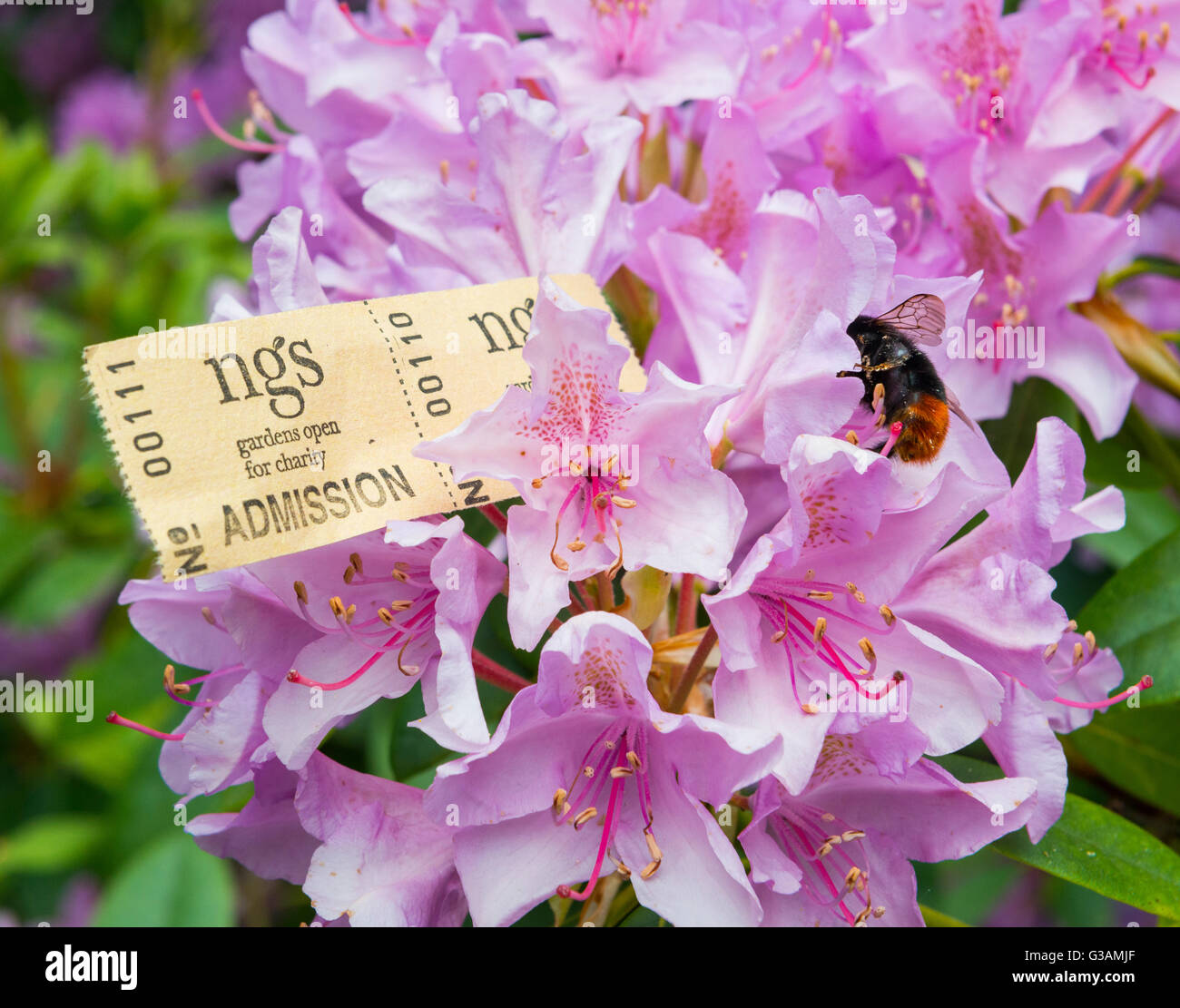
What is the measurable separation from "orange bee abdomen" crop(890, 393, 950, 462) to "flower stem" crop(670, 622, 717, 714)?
0.18 m

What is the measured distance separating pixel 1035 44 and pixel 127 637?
1330 mm

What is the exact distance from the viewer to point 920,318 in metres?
0.76

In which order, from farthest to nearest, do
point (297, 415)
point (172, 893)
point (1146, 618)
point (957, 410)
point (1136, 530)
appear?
point (1136, 530), point (172, 893), point (1146, 618), point (957, 410), point (297, 415)

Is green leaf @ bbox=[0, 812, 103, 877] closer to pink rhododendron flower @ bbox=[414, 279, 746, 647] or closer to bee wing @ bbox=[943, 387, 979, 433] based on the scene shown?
pink rhododendron flower @ bbox=[414, 279, 746, 647]

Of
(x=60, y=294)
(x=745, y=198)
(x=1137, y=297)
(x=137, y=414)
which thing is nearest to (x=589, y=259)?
(x=745, y=198)

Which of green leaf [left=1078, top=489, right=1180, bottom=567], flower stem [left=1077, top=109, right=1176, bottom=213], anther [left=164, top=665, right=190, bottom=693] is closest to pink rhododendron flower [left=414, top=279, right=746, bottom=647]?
anther [left=164, top=665, right=190, bottom=693]

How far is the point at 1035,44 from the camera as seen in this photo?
0.96 m

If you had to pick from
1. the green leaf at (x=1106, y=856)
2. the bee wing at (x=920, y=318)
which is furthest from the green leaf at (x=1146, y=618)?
the bee wing at (x=920, y=318)

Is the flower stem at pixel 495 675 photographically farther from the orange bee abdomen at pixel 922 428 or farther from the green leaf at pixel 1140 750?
the green leaf at pixel 1140 750

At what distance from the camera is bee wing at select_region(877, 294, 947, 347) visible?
0.76 metres

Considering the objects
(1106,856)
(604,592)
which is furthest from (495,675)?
(1106,856)

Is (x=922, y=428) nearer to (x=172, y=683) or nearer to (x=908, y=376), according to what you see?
(x=908, y=376)

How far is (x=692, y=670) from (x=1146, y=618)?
0.49 meters

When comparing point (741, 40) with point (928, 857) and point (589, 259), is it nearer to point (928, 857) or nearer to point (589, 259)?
point (589, 259)
